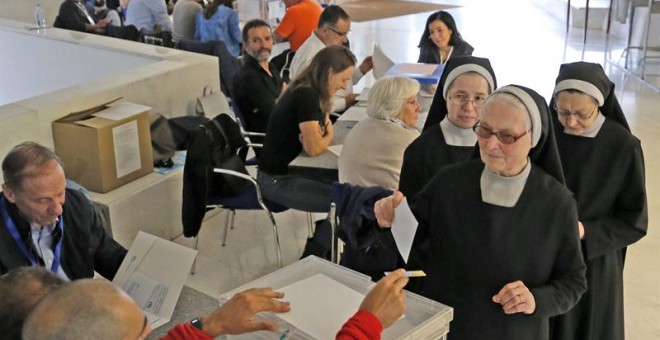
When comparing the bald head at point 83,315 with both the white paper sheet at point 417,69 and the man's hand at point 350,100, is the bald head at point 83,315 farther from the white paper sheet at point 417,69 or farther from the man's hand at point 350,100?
the man's hand at point 350,100

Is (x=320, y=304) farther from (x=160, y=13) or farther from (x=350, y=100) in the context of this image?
(x=160, y=13)

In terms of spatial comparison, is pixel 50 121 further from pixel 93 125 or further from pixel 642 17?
pixel 642 17

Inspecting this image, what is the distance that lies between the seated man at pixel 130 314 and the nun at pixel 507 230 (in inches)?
17.9

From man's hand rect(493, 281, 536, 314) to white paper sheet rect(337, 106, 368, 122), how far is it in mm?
2778

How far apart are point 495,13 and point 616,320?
11.5m

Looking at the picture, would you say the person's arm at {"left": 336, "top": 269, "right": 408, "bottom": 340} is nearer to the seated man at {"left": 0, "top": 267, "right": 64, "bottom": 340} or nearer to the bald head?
the bald head

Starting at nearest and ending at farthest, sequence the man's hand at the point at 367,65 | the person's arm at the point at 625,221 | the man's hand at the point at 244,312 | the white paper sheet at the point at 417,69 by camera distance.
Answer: the man's hand at the point at 244,312, the person's arm at the point at 625,221, the white paper sheet at the point at 417,69, the man's hand at the point at 367,65

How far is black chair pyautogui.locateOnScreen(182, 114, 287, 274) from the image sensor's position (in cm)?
408

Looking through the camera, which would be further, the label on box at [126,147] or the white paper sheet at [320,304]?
the label on box at [126,147]

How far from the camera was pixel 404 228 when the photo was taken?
2.18m

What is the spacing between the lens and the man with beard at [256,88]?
5.17m

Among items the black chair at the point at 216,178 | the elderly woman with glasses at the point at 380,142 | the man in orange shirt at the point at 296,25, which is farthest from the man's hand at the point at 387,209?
the man in orange shirt at the point at 296,25

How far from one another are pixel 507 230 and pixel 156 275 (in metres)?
1.03

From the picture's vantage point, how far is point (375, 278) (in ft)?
10.5
